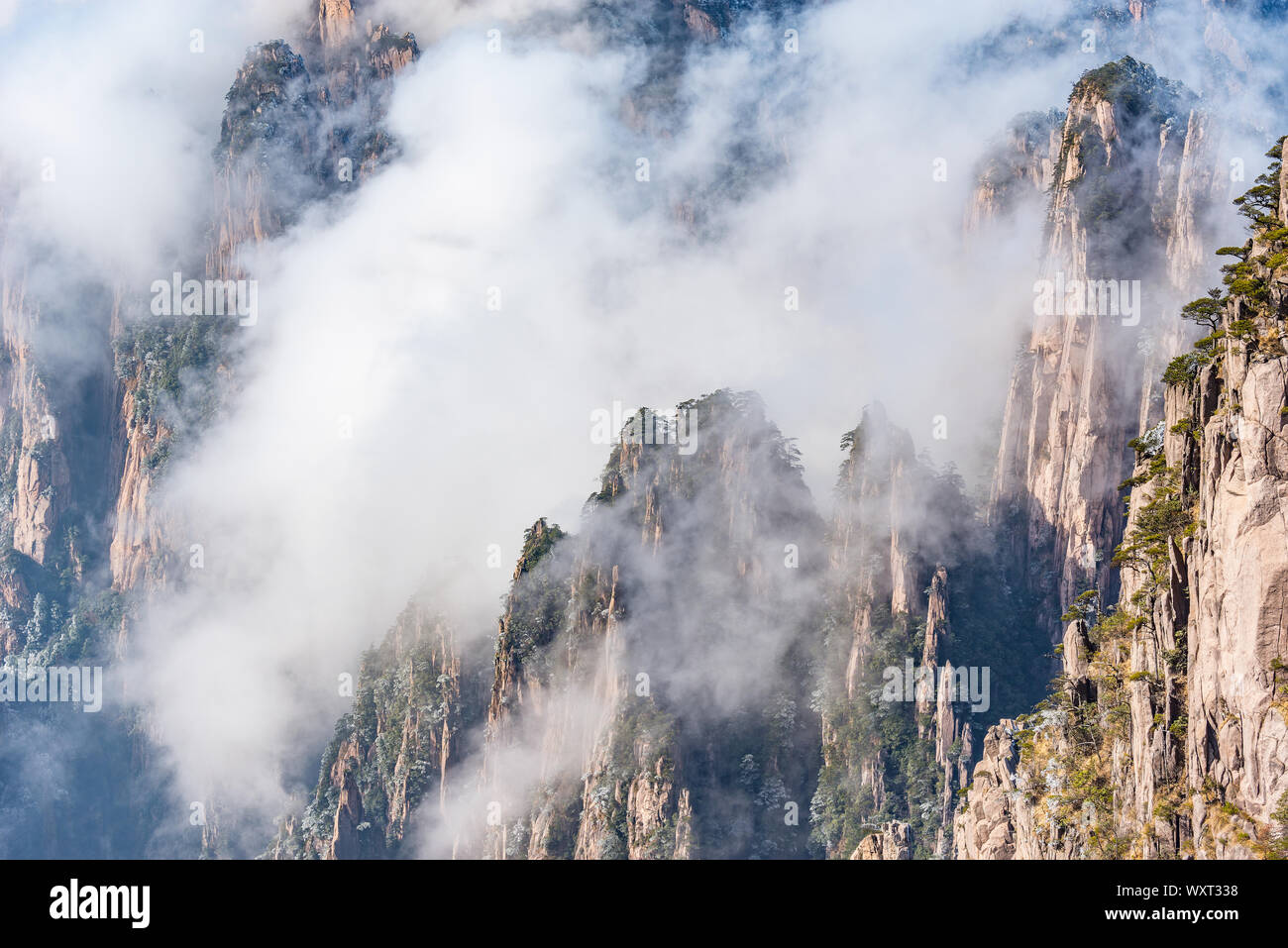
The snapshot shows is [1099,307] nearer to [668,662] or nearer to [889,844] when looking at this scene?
[668,662]

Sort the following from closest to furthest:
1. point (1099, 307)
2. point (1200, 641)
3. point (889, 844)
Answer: point (1200, 641), point (889, 844), point (1099, 307)

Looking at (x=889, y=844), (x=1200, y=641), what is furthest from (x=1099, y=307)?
(x=1200, y=641)

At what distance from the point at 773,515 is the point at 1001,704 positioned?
38.9 m

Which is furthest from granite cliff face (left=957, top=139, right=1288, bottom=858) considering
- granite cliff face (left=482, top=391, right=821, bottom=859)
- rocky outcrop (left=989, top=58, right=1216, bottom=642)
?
granite cliff face (left=482, top=391, right=821, bottom=859)

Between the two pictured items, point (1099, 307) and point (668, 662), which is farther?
point (668, 662)

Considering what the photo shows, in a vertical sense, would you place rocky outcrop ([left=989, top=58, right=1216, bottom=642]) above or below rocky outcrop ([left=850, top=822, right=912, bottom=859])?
above

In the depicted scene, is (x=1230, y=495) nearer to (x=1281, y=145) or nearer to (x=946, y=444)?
(x=1281, y=145)

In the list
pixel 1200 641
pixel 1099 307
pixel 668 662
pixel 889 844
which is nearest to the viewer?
pixel 1200 641

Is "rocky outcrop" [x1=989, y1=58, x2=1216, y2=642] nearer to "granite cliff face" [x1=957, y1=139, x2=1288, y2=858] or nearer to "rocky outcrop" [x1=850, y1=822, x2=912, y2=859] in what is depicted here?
"rocky outcrop" [x1=850, y1=822, x2=912, y2=859]

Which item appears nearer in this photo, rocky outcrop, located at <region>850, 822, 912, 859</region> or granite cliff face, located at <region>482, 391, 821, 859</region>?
rocky outcrop, located at <region>850, 822, 912, 859</region>

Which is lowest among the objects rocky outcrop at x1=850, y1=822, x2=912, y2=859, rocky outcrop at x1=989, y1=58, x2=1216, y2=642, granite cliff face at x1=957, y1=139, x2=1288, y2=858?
rocky outcrop at x1=850, y1=822, x2=912, y2=859

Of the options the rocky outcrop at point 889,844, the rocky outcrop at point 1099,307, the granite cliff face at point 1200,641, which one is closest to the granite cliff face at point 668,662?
the rocky outcrop at point 889,844
